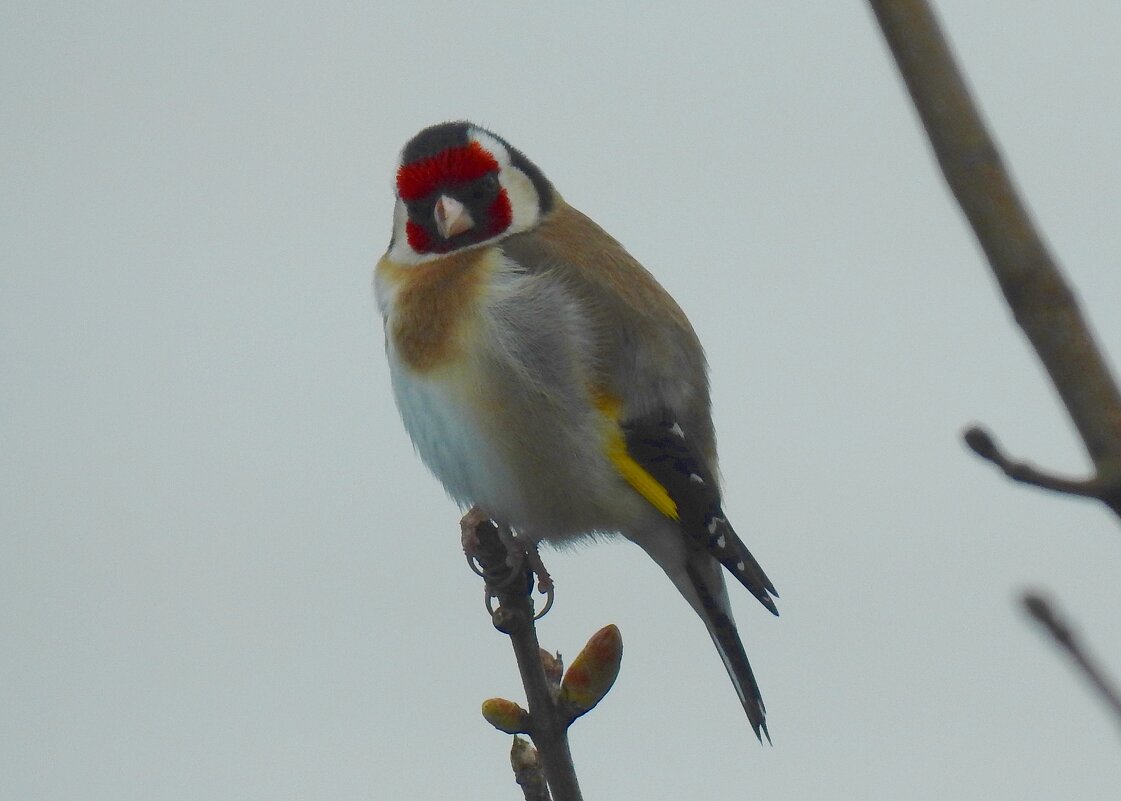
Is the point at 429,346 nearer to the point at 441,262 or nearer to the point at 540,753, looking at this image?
the point at 441,262

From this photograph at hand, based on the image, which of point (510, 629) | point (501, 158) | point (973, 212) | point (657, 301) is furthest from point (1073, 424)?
point (501, 158)

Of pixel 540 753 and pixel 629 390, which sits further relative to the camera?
pixel 629 390

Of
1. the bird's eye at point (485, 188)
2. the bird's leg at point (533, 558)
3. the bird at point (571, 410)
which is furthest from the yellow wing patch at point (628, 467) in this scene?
the bird's eye at point (485, 188)

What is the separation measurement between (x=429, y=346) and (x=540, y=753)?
248cm

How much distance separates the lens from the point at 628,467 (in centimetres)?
486

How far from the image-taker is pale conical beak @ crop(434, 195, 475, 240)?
5355mm

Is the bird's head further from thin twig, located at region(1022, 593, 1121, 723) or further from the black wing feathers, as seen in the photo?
thin twig, located at region(1022, 593, 1121, 723)

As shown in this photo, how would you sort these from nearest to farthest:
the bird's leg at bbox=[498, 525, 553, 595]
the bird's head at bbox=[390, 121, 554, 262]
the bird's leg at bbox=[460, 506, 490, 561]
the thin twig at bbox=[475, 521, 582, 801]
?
the thin twig at bbox=[475, 521, 582, 801], the bird's leg at bbox=[460, 506, 490, 561], the bird's leg at bbox=[498, 525, 553, 595], the bird's head at bbox=[390, 121, 554, 262]

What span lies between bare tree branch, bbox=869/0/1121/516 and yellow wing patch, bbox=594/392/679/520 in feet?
12.0

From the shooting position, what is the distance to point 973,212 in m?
1.17

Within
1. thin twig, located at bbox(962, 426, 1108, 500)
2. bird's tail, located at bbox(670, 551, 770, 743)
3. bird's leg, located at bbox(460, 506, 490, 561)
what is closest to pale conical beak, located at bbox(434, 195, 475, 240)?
bird's tail, located at bbox(670, 551, 770, 743)

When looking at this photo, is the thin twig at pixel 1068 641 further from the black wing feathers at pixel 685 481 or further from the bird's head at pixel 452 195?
the bird's head at pixel 452 195

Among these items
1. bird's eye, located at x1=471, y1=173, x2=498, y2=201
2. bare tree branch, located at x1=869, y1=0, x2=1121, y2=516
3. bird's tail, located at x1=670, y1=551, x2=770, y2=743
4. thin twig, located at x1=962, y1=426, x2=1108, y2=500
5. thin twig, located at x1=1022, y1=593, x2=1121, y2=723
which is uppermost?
bird's eye, located at x1=471, y1=173, x2=498, y2=201

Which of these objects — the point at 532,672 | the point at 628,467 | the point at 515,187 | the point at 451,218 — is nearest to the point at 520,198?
the point at 515,187
